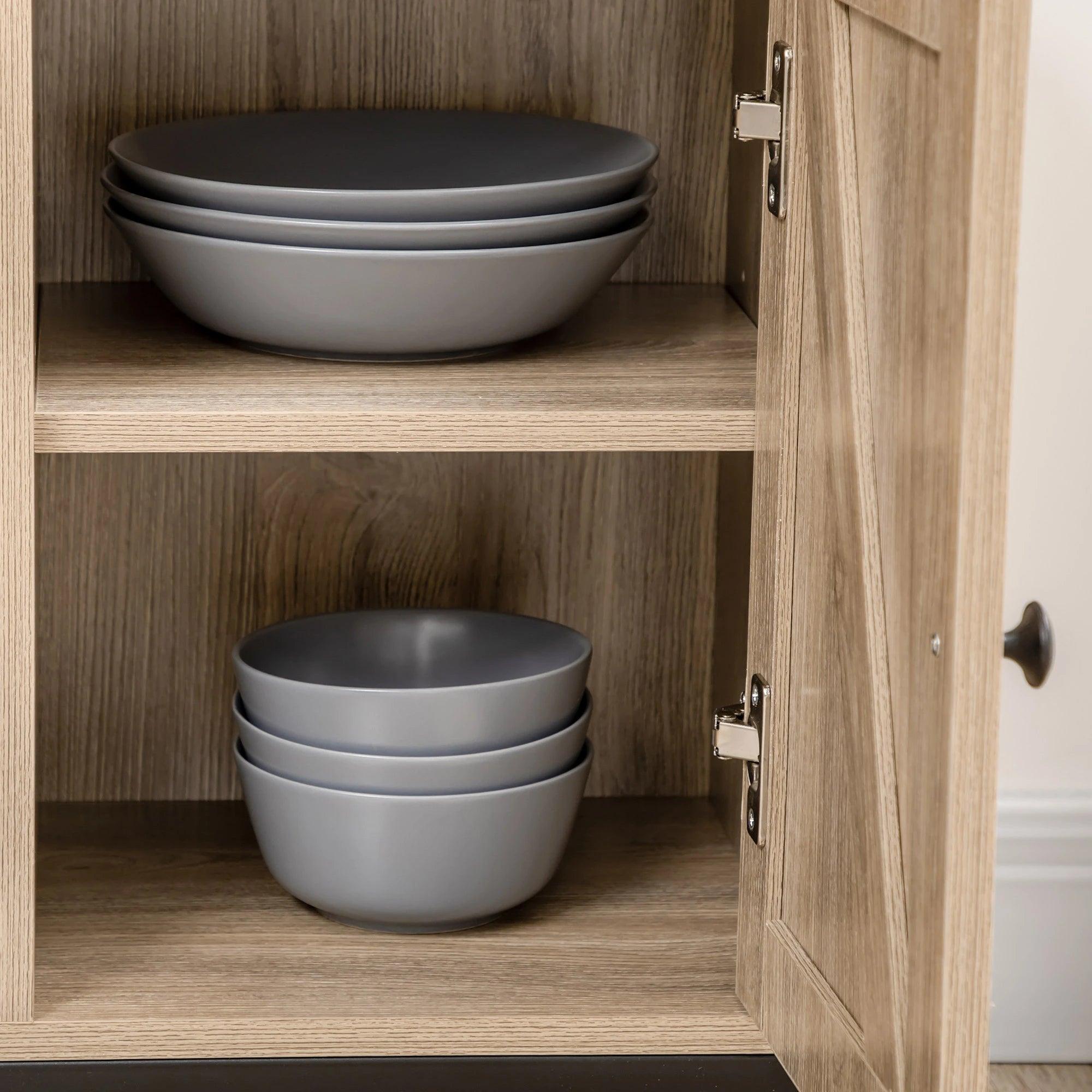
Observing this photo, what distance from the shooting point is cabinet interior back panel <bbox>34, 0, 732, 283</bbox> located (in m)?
1.25

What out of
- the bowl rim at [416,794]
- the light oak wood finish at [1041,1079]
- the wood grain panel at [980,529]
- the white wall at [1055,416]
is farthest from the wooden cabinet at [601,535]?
the light oak wood finish at [1041,1079]

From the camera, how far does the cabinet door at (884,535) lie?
0.66 meters

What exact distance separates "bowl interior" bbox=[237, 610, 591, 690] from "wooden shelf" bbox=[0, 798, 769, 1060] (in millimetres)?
156

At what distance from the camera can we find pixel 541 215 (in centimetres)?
101

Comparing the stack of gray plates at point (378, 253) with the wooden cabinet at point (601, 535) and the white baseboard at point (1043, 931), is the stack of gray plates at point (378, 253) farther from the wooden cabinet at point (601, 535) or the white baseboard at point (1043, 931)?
the white baseboard at point (1043, 931)

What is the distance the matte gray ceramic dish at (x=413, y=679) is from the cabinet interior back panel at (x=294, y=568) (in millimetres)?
90

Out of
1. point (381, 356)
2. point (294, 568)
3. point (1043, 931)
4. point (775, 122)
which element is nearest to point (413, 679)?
point (294, 568)

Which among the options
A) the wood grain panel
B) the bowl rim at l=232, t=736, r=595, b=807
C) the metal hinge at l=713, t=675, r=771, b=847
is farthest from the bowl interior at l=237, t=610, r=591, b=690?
the wood grain panel

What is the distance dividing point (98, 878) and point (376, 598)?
12.3 inches

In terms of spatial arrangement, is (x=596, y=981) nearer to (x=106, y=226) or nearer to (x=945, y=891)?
(x=945, y=891)

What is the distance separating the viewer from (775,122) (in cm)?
94

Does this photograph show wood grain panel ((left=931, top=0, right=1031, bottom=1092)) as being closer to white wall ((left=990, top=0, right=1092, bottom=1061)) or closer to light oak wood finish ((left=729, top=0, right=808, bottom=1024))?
light oak wood finish ((left=729, top=0, right=808, bottom=1024))

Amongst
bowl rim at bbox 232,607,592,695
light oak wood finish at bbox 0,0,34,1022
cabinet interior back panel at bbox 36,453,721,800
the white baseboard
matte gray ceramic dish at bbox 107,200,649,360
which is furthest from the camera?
the white baseboard

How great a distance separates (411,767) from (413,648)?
0.70ft
